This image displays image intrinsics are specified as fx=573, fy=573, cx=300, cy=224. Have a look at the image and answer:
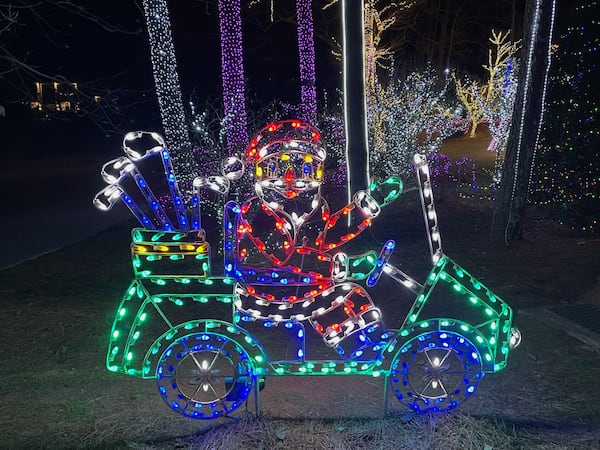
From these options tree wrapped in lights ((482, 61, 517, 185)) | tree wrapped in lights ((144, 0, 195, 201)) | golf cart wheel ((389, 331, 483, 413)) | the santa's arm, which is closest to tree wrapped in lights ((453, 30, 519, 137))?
tree wrapped in lights ((482, 61, 517, 185))

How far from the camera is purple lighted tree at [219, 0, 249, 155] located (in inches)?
314

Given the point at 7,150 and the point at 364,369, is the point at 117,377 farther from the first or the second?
the point at 7,150

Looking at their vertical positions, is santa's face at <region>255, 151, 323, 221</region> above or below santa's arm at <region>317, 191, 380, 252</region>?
above

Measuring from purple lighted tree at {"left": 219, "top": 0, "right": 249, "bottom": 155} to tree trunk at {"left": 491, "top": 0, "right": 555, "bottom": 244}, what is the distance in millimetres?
3882

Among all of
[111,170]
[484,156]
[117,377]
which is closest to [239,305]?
[111,170]

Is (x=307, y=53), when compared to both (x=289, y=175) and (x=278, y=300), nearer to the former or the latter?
(x=289, y=175)

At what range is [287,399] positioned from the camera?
4.13 metres

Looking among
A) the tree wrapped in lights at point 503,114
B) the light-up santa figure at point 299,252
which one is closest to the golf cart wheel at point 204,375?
the light-up santa figure at point 299,252

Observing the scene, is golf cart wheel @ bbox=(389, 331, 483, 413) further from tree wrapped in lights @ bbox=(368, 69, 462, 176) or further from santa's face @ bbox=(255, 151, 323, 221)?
tree wrapped in lights @ bbox=(368, 69, 462, 176)

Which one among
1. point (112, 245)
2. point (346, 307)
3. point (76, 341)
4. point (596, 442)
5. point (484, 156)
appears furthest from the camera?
point (484, 156)

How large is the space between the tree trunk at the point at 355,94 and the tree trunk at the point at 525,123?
7.88 feet

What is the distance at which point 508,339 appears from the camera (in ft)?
11.9

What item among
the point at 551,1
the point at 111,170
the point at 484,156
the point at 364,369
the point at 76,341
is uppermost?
the point at 551,1

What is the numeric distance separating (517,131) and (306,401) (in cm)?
573
